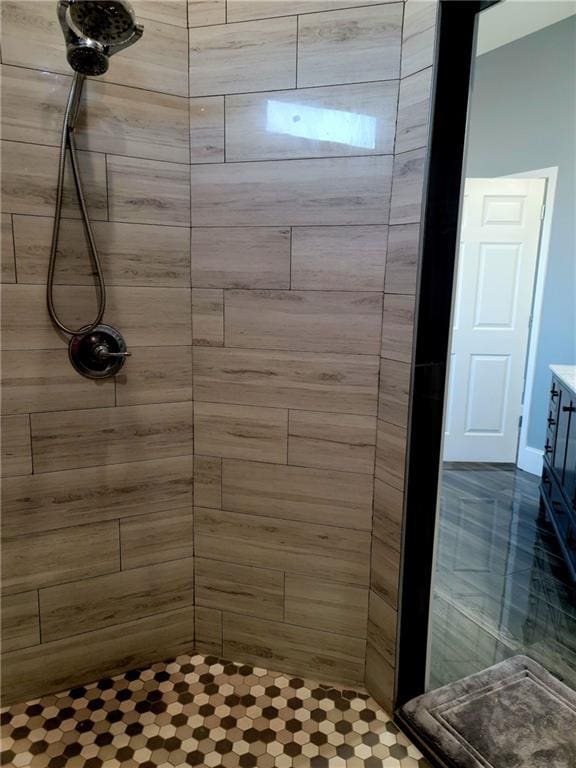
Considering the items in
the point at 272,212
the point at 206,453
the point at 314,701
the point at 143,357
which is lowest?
the point at 314,701

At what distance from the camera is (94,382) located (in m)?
1.80

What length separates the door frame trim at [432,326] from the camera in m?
1.48

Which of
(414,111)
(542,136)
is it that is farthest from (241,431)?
(542,136)

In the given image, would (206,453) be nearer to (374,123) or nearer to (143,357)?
(143,357)

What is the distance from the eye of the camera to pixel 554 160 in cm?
378

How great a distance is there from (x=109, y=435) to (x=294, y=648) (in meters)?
1.04

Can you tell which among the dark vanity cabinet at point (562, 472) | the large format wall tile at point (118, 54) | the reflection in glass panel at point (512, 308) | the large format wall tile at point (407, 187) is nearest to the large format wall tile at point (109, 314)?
the large format wall tile at point (118, 54)

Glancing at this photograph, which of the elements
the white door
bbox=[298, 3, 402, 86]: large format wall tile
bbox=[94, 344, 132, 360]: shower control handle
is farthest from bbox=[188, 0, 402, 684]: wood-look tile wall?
the white door

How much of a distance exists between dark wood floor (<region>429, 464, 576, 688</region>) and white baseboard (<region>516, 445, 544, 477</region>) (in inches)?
15.8

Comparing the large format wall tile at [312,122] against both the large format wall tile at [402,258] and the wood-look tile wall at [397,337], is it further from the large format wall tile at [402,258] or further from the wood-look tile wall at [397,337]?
the large format wall tile at [402,258]

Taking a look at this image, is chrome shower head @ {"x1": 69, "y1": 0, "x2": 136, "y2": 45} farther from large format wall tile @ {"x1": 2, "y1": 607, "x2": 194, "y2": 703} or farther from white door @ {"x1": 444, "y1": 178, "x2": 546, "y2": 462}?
white door @ {"x1": 444, "y1": 178, "x2": 546, "y2": 462}

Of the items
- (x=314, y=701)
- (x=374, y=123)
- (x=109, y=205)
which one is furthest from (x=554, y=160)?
(x=314, y=701)

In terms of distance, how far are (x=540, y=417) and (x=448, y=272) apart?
9.74 feet

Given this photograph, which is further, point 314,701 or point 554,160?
point 554,160
